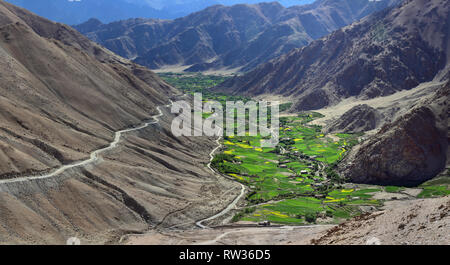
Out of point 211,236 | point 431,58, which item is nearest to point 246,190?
point 211,236

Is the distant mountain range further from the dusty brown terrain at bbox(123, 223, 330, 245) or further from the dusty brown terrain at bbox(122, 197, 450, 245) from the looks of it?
the dusty brown terrain at bbox(122, 197, 450, 245)

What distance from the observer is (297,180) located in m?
73.7

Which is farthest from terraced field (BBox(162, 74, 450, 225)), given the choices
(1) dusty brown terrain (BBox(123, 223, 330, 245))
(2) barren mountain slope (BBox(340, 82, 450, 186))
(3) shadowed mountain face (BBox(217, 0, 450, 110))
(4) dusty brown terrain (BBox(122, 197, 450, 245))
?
(3) shadowed mountain face (BBox(217, 0, 450, 110))

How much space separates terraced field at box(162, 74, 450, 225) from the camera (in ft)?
185

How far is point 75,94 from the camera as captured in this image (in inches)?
2975

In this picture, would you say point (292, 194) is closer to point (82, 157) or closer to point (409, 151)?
point (409, 151)

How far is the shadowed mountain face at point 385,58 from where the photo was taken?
487ft

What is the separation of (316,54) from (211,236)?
166 m

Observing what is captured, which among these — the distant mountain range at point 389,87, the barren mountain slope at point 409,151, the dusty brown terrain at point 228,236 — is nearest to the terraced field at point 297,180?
the barren mountain slope at point 409,151

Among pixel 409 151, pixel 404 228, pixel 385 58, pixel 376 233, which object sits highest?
pixel 385 58

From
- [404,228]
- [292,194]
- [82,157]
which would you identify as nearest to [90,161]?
[82,157]

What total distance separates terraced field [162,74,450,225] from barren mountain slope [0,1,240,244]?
5.65m

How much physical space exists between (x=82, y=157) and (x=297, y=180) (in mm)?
38299

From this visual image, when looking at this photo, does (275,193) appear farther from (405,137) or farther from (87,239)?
(87,239)
